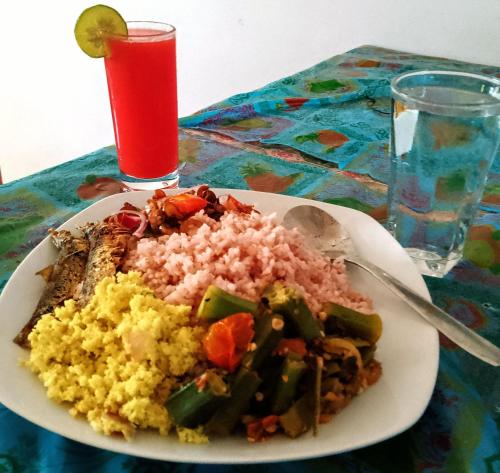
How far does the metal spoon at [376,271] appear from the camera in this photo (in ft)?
1.88

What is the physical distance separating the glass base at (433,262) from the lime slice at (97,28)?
621 mm

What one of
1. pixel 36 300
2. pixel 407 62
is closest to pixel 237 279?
pixel 36 300

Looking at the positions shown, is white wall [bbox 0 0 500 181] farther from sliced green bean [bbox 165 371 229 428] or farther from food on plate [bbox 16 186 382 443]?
sliced green bean [bbox 165 371 229 428]

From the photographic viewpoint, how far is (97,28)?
3.06ft

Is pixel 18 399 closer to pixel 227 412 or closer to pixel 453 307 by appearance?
pixel 227 412

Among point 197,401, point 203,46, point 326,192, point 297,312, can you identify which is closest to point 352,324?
point 297,312

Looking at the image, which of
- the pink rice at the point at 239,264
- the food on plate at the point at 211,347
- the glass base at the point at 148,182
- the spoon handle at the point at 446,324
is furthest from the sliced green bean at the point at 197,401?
the glass base at the point at 148,182

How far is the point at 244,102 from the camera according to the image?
1.51 m

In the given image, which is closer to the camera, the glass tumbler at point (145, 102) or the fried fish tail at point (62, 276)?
the fried fish tail at point (62, 276)

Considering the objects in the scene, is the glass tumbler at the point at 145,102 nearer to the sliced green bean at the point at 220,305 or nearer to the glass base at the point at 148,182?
the glass base at the point at 148,182

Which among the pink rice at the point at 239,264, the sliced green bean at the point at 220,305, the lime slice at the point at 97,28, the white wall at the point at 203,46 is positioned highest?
the lime slice at the point at 97,28

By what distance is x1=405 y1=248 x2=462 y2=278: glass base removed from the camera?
82 centimetres

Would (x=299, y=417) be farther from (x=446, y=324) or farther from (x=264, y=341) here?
(x=446, y=324)

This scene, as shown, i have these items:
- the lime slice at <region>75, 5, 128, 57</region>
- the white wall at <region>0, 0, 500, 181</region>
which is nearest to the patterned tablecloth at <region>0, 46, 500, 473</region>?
the white wall at <region>0, 0, 500, 181</region>
